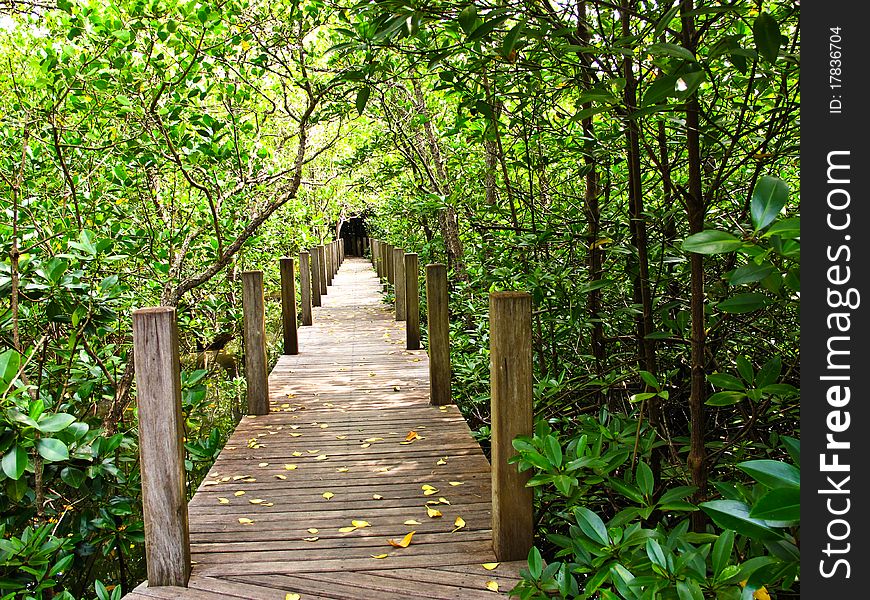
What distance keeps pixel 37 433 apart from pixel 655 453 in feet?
8.61

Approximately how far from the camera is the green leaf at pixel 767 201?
1177 millimetres

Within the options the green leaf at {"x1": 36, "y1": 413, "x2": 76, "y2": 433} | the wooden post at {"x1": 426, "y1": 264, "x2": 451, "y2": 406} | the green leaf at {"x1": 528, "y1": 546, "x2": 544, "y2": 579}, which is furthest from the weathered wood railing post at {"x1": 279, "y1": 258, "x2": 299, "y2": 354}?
the green leaf at {"x1": 528, "y1": 546, "x2": 544, "y2": 579}

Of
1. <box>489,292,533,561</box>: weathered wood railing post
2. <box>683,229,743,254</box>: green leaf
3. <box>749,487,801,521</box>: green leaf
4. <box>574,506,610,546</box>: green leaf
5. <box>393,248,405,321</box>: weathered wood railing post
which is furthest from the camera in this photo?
<box>393,248,405,321</box>: weathered wood railing post

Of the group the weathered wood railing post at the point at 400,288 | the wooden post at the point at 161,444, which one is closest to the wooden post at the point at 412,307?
the weathered wood railing post at the point at 400,288

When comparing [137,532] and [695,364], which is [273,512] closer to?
[137,532]

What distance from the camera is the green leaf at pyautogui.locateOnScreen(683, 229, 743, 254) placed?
1242mm

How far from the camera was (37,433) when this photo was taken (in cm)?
274

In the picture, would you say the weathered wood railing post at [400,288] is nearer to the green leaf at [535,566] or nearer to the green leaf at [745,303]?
the green leaf at [535,566]

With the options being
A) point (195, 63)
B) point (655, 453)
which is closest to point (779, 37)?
point (655, 453)

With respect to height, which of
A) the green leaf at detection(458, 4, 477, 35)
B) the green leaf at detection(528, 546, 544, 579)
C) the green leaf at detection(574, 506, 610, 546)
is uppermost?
the green leaf at detection(458, 4, 477, 35)

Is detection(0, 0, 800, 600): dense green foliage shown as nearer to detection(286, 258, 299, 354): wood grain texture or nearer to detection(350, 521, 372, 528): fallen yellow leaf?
detection(286, 258, 299, 354): wood grain texture

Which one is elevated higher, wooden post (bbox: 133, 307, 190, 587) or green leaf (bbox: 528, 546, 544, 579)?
wooden post (bbox: 133, 307, 190, 587)

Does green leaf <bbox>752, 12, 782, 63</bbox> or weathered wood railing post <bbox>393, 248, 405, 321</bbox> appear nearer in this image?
green leaf <bbox>752, 12, 782, 63</bbox>

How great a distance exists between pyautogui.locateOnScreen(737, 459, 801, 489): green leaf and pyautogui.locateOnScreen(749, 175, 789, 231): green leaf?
430 mm
